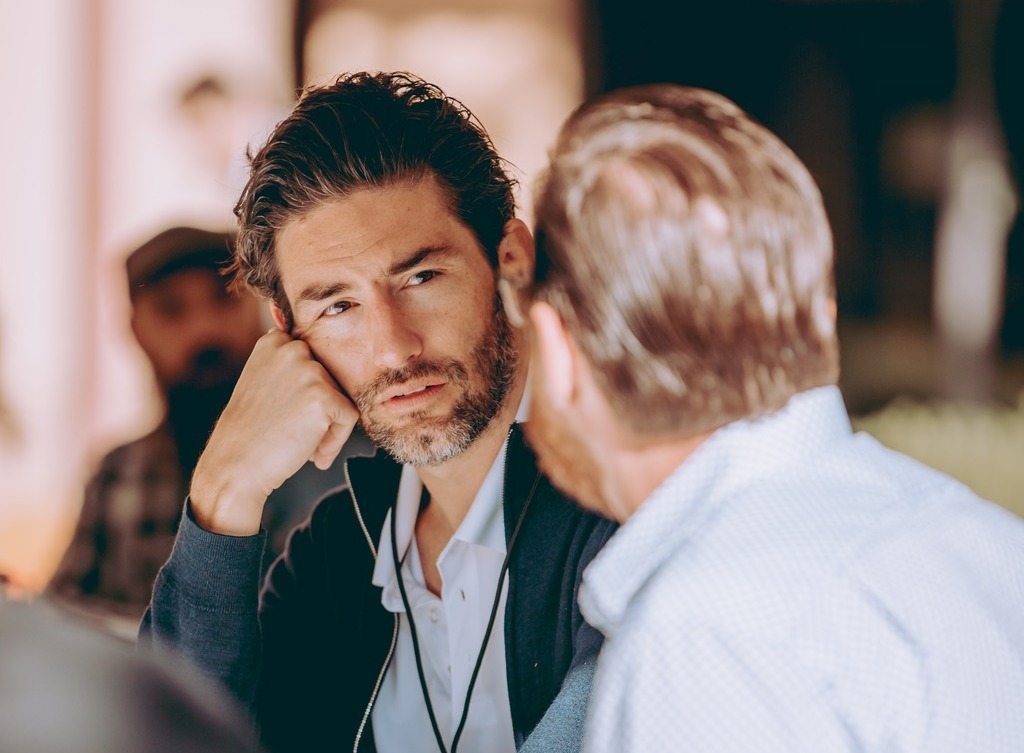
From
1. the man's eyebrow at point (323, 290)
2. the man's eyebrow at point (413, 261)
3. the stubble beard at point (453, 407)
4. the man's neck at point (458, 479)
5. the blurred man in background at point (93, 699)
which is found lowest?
the man's neck at point (458, 479)

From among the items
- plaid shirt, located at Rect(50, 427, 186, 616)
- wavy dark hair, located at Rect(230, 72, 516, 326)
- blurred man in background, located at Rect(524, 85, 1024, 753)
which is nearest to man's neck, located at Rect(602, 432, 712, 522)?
blurred man in background, located at Rect(524, 85, 1024, 753)

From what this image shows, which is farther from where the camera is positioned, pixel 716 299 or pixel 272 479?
pixel 272 479

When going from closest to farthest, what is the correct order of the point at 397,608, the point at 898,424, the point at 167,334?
the point at 397,608 < the point at 167,334 < the point at 898,424

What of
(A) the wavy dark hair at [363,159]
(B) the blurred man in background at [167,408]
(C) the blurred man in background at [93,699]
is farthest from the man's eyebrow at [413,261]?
(B) the blurred man in background at [167,408]

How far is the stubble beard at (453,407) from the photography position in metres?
1.62

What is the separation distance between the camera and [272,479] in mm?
1578

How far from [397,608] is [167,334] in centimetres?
159

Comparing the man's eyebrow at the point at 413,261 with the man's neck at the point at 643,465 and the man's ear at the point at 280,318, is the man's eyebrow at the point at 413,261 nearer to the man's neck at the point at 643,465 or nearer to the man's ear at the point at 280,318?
the man's ear at the point at 280,318

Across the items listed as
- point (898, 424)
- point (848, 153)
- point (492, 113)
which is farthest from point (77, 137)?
point (898, 424)

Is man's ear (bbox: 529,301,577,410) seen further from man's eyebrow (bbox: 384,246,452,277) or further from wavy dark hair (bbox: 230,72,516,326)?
wavy dark hair (bbox: 230,72,516,326)

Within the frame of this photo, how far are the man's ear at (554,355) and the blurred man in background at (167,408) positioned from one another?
6.66 feet

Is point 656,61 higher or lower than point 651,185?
lower

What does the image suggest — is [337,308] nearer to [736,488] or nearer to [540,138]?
[736,488]

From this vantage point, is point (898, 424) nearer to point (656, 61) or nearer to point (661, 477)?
point (656, 61)
